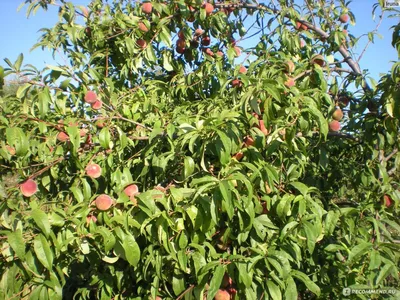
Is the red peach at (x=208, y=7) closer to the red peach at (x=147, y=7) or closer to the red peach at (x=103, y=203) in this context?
the red peach at (x=147, y=7)

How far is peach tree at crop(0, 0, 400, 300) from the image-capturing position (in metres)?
1.16

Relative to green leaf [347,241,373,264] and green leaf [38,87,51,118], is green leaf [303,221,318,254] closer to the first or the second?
green leaf [347,241,373,264]

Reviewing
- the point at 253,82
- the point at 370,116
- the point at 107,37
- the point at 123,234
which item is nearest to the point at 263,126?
the point at 253,82

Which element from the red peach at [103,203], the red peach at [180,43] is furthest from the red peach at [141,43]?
the red peach at [103,203]

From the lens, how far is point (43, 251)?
106cm

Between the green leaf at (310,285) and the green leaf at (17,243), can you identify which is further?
the green leaf at (310,285)

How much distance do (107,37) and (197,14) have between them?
0.59 meters

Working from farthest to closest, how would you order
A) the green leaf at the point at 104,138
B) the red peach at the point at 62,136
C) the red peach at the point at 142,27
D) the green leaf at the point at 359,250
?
the red peach at the point at 142,27 < the red peach at the point at 62,136 < the green leaf at the point at 104,138 < the green leaf at the point at 359,250

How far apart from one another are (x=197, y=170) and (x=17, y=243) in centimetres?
73

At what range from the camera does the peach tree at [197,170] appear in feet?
3.82

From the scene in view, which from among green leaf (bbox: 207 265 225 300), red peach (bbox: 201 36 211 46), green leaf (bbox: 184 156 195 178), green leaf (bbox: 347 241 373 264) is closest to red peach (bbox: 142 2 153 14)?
red peach (bbox: 201 36 211 46)

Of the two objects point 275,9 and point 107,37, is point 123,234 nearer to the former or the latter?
point 107,37

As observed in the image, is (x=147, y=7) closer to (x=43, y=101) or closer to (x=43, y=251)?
(x=43, y=101)

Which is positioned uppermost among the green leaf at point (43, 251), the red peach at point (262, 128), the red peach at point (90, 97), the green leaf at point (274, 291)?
the red peach at point (262, 128)
